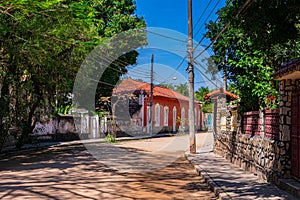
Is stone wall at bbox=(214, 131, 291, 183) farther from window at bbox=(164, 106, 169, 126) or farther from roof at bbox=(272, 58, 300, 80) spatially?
window at bbox=(164, 106, 169, 126)

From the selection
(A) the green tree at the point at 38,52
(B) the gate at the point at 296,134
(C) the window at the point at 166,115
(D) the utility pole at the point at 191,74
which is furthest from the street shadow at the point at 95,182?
(C) the window at the point at 166,115

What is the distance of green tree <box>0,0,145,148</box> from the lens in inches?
417

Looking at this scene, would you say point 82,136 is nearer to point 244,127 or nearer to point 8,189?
point 244,127

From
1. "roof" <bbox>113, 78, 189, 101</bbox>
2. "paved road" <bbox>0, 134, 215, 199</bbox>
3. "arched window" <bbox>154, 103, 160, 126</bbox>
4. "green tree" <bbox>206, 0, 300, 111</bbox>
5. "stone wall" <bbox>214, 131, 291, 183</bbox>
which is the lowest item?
"paved road" <bbox>0, 134, 215, 199</bbox>

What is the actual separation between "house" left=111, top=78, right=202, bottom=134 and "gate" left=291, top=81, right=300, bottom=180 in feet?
72.0

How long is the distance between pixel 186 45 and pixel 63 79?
5.81m

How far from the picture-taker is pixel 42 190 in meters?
7.80

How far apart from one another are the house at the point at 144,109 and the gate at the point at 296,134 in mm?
21931

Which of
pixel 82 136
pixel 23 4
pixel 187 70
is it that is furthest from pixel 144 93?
pixel 23 4

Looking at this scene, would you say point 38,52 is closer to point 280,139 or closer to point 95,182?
point 95,182

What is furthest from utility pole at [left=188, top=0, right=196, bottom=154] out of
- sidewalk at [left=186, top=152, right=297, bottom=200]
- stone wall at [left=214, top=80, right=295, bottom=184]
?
sidewalk at [left=186, top=152, right=297, bottom=200]

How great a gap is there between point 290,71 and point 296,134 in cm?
137

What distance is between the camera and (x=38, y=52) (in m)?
12.3

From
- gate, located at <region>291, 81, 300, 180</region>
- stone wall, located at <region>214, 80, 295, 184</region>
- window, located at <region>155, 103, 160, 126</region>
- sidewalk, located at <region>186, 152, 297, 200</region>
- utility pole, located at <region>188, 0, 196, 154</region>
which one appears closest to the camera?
sidewalk, located at <region>186, 152, 297, 200</region>
